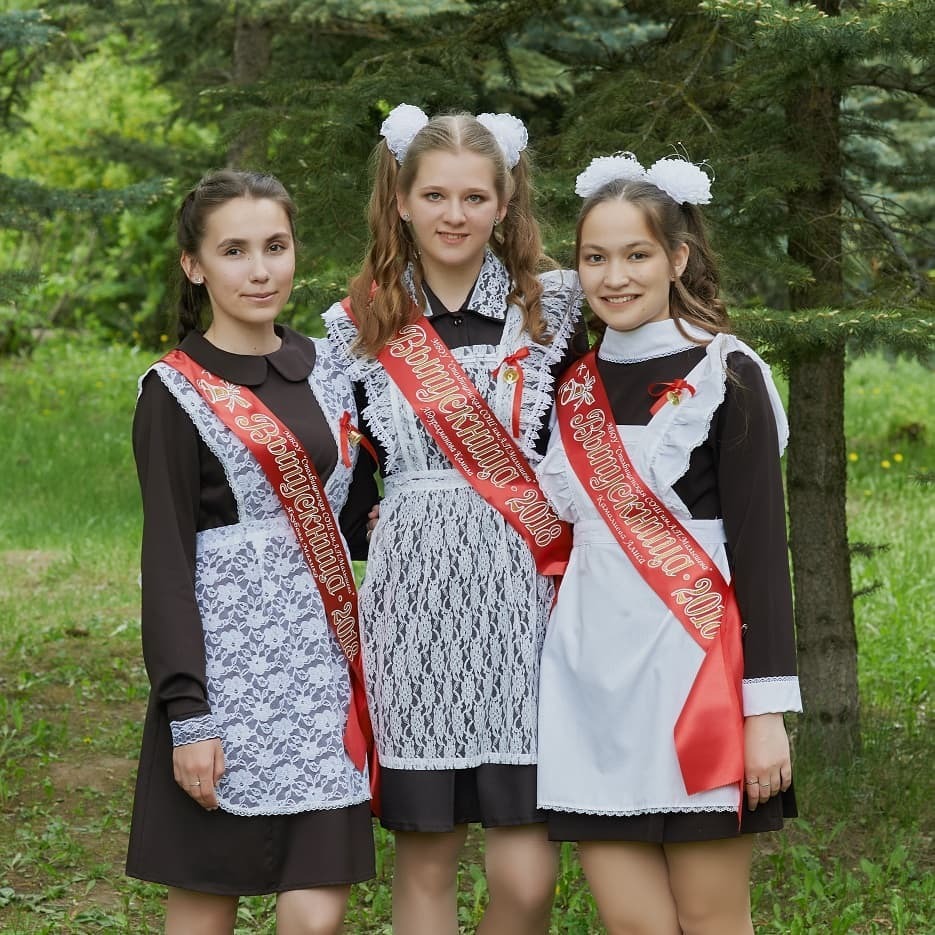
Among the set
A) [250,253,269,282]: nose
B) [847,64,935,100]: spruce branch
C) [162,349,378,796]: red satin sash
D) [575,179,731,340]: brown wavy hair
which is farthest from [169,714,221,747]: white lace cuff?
[847,64,935,100]: spruce branch

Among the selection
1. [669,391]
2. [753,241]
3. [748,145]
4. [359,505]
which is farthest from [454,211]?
[748,145]

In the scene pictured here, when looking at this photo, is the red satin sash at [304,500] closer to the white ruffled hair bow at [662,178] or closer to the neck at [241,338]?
the neck at [241,338]

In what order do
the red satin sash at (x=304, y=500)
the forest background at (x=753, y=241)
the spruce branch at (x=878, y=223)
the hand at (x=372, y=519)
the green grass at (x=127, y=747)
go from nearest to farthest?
the red satin sash at (x=304, y=500)
the hand at (x=372, y=519)
the forest background at (x=753, y=241)
the green grass at (x=127, y=747)
the spruce branch at (x=878, y=223)

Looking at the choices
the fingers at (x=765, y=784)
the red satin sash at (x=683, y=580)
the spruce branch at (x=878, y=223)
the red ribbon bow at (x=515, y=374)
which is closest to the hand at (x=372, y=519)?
the red ribbon bow at (x=515, y=374)

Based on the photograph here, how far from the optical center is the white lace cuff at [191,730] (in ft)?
8.60

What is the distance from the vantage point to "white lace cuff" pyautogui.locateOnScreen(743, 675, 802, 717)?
2697mm

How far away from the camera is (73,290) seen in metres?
16.5

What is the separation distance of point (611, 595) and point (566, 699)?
0.73 ft

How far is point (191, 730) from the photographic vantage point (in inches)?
103

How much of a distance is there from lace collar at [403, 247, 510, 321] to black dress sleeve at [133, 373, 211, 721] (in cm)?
64

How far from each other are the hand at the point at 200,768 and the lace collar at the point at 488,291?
1.00 meters

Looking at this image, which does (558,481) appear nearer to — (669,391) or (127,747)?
(669,391)

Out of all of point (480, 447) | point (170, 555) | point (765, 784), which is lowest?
point (765, 784)

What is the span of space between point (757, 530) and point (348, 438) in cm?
83
